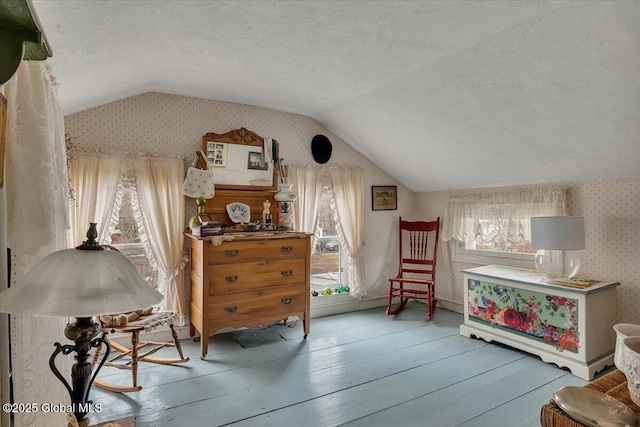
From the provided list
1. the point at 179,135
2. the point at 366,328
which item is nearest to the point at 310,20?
the point at 179,135

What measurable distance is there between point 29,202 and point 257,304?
2205mm

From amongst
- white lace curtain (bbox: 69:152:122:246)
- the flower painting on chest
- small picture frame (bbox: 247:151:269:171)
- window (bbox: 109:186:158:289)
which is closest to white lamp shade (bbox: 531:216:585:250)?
the flower painting on chest

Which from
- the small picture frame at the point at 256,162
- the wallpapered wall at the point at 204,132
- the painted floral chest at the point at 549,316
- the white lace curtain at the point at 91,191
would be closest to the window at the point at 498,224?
the painted floral chest at the point at 549,316

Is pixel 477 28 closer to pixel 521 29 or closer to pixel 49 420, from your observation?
pixel 521 29

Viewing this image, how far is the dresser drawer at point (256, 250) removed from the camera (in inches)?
117

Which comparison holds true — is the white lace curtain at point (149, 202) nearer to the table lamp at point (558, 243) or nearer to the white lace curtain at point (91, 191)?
the white lace curtain at point (91, 191)

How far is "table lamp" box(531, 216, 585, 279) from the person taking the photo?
2789mm

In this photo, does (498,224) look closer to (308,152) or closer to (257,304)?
(308,152)

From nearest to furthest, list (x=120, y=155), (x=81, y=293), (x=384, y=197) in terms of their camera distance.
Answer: (x=81, y=293) < (x=120, y=155) < (x=384, y=197)

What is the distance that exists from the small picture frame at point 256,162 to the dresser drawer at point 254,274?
1110 mm

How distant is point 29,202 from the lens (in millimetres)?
1178

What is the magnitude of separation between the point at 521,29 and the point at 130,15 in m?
2.18

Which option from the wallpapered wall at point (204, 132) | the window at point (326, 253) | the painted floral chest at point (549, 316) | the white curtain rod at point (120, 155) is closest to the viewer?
the painted floral chest at point (549, 316)

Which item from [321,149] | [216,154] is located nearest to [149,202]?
[216,154]
